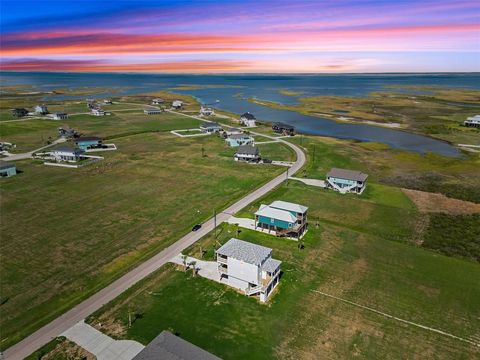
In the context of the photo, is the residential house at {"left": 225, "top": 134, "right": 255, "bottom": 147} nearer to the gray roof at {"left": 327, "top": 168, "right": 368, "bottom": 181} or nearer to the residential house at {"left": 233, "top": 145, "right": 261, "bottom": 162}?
the residential house at {"left": 233, "top": 145, "right": 261, "bottom": 162}

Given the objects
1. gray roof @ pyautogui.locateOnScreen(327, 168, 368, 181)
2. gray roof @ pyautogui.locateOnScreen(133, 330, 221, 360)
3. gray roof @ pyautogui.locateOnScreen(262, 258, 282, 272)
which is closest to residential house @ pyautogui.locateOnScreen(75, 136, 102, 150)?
gray roof @ pyautogui.locateOnScreen(327, 168, 368, 181)

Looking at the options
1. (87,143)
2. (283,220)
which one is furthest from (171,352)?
(87,143)

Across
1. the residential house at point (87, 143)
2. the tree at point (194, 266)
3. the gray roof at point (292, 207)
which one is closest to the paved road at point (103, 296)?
the tree at point (194, 266)

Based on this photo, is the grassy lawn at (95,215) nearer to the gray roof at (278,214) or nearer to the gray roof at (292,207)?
the gray roof at (278,214)

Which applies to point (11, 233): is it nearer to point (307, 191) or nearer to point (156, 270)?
point (156, 270)

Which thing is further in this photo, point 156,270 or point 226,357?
point 156,270

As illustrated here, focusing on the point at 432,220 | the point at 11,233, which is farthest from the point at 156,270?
the point at 432,220
